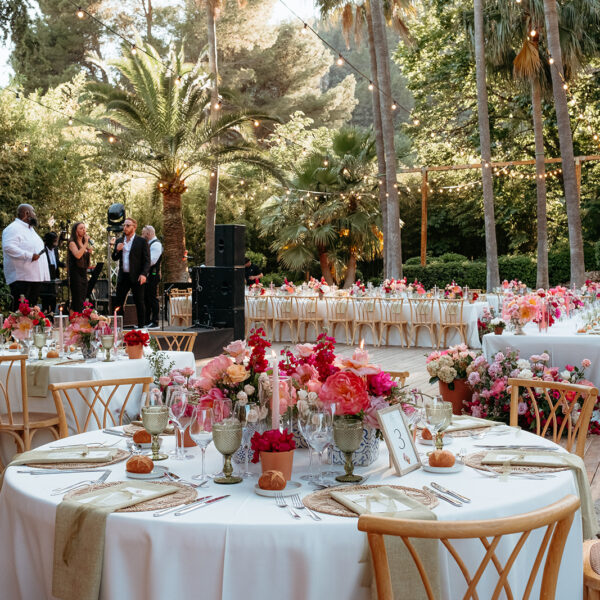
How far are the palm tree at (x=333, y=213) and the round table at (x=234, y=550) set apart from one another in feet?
64.7

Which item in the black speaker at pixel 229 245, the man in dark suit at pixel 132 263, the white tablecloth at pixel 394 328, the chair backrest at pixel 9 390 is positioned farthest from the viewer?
the white tablecloth at pixel 394 328

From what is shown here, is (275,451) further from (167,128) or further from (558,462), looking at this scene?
(167,128)

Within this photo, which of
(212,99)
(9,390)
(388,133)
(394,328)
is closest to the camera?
(9,390)

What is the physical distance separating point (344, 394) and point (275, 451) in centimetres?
27

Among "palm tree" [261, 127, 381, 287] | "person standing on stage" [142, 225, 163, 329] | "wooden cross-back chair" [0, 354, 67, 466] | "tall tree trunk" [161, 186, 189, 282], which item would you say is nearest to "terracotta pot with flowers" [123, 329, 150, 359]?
"wooden cross-back chair" [0, 354, 67, 466]

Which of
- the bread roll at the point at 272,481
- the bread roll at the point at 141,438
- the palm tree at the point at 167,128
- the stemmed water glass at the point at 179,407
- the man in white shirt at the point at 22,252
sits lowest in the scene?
the bread roll at the point at 272,481

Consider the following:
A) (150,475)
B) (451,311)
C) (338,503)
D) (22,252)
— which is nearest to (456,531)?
(338,503)

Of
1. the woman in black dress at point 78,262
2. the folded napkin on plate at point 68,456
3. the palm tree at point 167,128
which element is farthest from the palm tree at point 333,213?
the folded napkin on plate at point 68,456

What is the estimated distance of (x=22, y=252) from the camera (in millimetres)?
9078

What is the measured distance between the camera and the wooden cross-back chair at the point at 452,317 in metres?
12.3

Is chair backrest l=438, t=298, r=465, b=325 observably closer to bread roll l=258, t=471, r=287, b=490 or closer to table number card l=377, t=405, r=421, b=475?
table number card l=377, t=405, r=421, b=475

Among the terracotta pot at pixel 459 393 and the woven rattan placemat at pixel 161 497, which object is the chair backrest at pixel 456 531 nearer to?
the woven rattan placemat at pixel 161 497

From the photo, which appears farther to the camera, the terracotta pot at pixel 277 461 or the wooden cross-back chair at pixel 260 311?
the wooden cross-back chair at pixel 260 311

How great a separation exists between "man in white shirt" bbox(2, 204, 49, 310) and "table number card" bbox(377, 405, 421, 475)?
7134 mm
